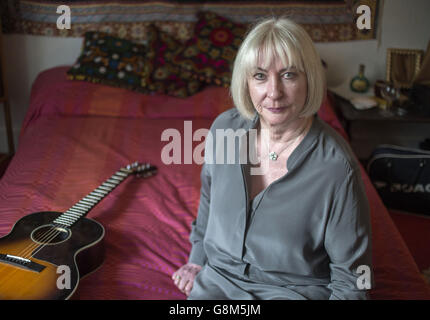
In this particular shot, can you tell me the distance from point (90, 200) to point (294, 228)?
78 cm

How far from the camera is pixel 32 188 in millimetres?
1642

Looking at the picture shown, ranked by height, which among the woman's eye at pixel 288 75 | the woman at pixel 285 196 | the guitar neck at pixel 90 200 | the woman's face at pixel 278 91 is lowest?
the guitar neck at pixel 90 200

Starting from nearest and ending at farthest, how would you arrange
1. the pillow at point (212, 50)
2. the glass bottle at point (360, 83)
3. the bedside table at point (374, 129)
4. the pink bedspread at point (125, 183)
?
the pink bedspread at point (125, 183), the bedside table at point (374, 129), the glass bottle at point (360, 83), the pillow at point (212, 50)

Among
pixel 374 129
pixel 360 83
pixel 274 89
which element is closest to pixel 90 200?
pixel 274 89

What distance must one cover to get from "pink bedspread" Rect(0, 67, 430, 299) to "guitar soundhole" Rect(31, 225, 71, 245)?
5.3 inches

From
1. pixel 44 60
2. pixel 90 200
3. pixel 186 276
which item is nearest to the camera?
pixel 186 276

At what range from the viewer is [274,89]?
100 centimetres

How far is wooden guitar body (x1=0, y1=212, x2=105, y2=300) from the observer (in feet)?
3.37

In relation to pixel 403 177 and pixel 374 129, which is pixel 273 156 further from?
pixel 374 129

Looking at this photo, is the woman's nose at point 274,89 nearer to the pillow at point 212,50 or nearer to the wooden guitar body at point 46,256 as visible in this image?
the wooden guitar body at point 46,256

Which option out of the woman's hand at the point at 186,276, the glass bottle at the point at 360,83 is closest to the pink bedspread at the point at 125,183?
the woman's hand at the point at 186,276

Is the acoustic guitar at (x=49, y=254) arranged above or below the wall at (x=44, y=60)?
below

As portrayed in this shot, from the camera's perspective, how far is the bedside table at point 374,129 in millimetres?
2119

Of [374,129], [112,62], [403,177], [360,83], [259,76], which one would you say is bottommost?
[403,177]
